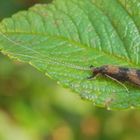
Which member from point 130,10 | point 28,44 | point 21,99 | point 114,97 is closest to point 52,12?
point 28,44

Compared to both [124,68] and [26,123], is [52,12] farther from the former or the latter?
[26,123]

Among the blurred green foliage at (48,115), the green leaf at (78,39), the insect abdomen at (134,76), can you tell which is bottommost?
the blurred green foliage at (48,115)

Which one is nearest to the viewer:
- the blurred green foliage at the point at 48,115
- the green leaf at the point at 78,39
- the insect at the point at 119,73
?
the green leaf at the point at 78,39

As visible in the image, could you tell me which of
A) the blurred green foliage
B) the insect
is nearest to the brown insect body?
the insect

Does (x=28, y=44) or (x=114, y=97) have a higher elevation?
(x=28, y=44)

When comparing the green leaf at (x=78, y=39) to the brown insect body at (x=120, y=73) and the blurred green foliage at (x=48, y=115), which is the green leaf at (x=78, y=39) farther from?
the blurred green foliage at (x=48, y=115)

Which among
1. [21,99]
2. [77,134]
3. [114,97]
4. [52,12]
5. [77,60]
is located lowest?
[77,134]

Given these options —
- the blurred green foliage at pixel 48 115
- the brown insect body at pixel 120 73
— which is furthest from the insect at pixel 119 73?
the blurred green foliage at pixel 48 115
